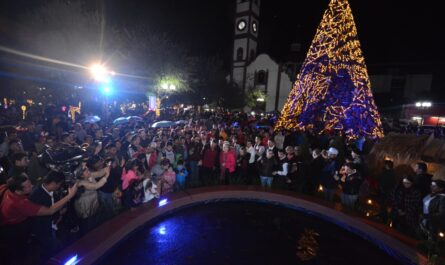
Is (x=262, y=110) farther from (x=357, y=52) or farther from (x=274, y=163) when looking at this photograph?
(x=274, y=163)

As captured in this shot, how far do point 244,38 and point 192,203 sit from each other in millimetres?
39883

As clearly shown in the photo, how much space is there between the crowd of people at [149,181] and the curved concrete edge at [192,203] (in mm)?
391

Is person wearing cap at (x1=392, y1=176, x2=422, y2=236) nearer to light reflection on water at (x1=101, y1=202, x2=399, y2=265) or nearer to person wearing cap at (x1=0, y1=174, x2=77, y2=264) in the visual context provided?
light reflection on water at (x1=101, y1=202, x2=399, y2=265)

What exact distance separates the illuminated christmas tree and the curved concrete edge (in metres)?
6.27

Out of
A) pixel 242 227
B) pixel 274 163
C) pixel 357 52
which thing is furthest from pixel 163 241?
pixel 357 52

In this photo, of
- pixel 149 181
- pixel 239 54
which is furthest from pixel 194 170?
pixel 239 54

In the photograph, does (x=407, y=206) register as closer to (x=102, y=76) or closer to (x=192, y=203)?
(x=192, y=203)

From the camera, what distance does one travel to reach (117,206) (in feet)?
18.6

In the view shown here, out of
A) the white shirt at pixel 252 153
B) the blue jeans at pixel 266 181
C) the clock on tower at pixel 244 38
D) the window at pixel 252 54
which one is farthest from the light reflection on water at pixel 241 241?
the window at pixel 252 54

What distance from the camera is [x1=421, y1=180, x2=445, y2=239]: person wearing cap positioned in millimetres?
4168

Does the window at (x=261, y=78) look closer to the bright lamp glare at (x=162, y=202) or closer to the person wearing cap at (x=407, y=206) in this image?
the person wearing cap at (x=407, y=206)

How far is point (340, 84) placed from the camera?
11758 mm

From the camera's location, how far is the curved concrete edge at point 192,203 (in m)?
4.17

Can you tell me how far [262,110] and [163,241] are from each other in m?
38.1
